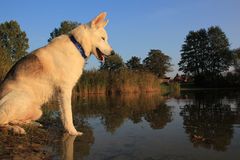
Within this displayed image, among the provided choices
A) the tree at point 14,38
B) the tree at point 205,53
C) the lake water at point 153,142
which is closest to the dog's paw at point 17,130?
the lake water at point 153,142

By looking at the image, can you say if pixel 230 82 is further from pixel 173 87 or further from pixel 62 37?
pixel 62 37

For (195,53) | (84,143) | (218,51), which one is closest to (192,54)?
(195,53)

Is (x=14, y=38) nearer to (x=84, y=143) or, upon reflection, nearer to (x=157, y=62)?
(x=157, y=62)

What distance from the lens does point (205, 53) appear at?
73500mm

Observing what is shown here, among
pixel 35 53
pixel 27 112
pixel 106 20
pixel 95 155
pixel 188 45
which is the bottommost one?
pixel 95 155

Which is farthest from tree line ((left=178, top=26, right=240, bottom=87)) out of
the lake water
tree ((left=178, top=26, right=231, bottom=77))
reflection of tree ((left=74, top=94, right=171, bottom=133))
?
the lake water

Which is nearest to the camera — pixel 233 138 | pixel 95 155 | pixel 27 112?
pixel 95 155

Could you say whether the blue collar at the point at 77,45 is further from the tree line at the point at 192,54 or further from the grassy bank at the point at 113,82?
the tree line at the point at 192,54

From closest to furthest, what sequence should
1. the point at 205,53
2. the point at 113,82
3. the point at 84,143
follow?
the point at 84,143, the point at 113,82, the point at 205,53

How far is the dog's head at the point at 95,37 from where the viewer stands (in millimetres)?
6074

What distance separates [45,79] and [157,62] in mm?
71554

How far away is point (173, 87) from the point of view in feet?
126

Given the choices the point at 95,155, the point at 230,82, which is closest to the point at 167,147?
the point at 95,155

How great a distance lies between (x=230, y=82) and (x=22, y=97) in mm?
47502
